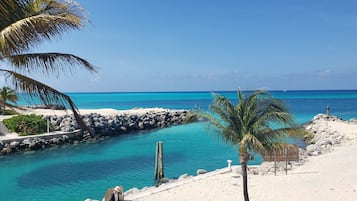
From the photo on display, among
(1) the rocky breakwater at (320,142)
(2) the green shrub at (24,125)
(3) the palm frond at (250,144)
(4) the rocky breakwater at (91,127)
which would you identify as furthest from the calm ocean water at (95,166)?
(2) the green shrub at (24,125)

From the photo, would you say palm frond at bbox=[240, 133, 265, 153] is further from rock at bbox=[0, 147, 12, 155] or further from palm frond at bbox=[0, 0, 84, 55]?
rock at bbox=[0, 147, 12, 155]

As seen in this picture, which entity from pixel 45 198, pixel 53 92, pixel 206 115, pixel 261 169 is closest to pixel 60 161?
pixel 45 198

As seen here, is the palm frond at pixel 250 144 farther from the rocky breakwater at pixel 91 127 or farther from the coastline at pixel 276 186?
the rocky breakwater at pixel 91 127

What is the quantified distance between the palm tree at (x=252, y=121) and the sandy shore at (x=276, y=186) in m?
3.40

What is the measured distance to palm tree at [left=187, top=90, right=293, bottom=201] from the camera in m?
8.65

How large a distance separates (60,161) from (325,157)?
17178 mm

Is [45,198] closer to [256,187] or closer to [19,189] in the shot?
[19,189]

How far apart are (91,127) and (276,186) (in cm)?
2225

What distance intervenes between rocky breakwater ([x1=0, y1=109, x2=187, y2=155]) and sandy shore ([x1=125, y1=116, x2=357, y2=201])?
7551 millimetres

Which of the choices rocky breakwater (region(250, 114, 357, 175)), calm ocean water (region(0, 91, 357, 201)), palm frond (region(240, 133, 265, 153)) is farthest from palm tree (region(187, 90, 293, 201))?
rocky breakwater (region(250, 114, 357, 175))

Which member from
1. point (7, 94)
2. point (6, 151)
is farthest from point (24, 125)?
point (7, 94)

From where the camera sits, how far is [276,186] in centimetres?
1291

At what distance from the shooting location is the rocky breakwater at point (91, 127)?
77.5ft

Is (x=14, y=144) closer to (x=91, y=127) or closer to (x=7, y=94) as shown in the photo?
(x=91, y=127)
